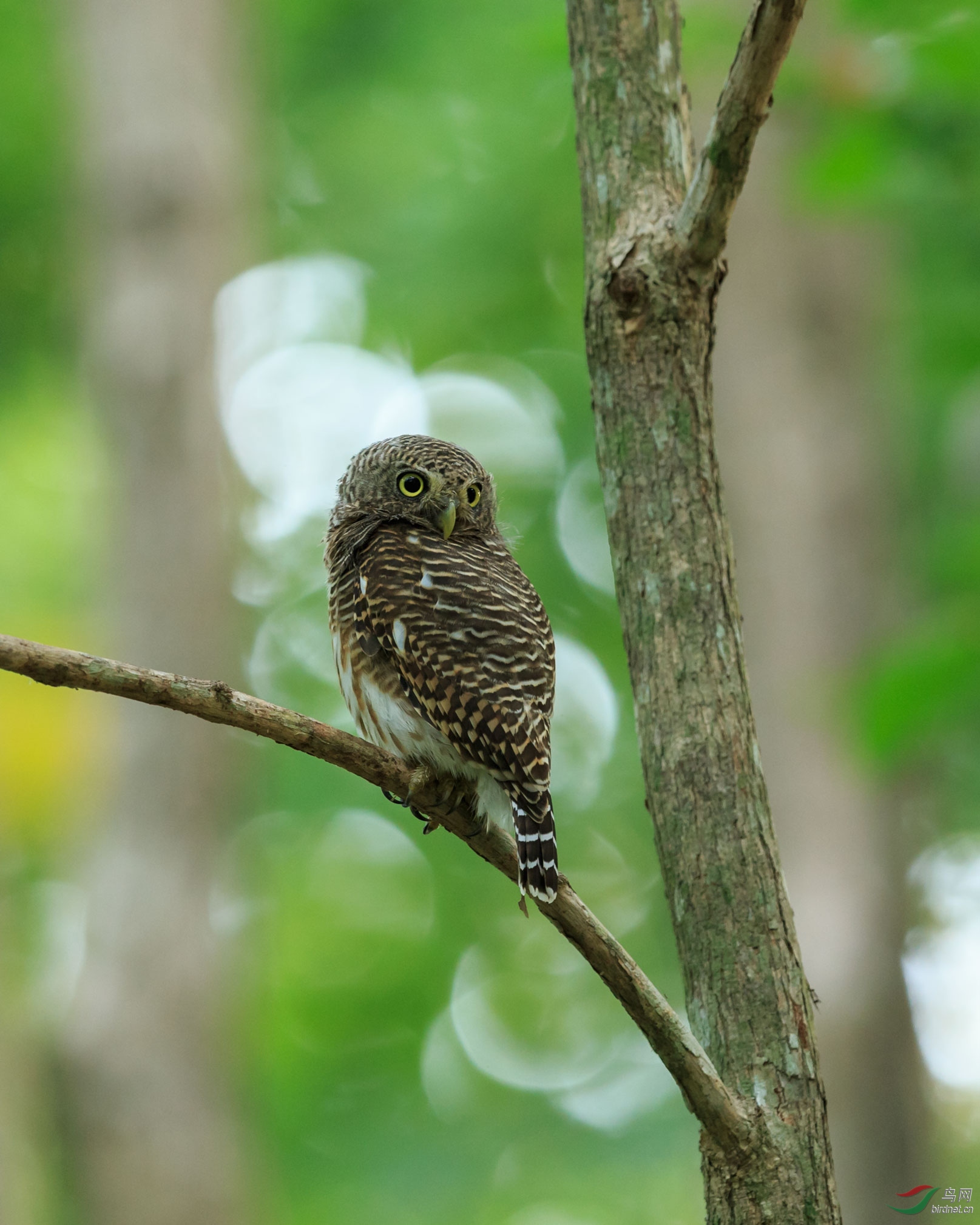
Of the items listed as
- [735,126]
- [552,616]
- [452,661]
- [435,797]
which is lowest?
[435,797]

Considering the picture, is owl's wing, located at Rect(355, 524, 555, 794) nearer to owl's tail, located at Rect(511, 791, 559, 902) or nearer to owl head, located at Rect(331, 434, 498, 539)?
owl's tail, located at Rect(511, 791, 559, 902)

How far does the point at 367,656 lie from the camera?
3746mm

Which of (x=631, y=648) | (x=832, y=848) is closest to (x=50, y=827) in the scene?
(x=832, y=848)

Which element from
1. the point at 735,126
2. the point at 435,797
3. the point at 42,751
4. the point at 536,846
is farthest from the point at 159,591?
the point at 735,126

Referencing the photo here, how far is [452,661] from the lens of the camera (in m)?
3.51

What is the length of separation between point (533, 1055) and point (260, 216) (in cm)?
862

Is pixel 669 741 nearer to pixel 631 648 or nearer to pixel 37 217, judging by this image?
pixel 631 648

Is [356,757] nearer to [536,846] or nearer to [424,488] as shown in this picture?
[536,846]

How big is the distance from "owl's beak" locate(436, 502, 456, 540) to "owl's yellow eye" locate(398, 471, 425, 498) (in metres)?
0.15

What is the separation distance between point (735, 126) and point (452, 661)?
1535 mm

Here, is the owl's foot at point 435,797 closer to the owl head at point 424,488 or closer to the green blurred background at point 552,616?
the owl head at point 424,488

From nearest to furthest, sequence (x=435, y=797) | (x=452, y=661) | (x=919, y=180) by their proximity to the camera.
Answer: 1. (x=435, y=797)
2. (x=452, y=661)
3. (x=919, y=180)

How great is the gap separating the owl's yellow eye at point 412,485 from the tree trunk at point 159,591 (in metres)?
3.41

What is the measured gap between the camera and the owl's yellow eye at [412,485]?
173 inches
